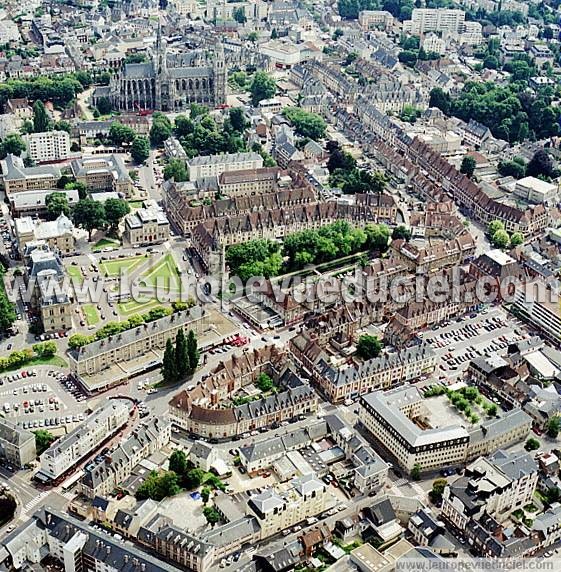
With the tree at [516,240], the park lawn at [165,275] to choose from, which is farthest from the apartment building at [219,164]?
the tree at [516,240]

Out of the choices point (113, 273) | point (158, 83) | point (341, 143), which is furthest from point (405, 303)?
point (158, 83)

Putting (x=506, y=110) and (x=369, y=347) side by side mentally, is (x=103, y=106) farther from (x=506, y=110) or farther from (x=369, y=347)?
(x=369, y=347)

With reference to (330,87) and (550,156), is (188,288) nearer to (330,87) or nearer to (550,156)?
(550,156)

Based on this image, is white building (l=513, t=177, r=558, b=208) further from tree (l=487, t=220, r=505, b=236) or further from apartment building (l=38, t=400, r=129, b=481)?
apartment building (l=38, t=400, r=129, b=481)

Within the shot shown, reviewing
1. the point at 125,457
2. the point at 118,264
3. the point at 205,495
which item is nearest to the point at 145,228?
the point at 118,264

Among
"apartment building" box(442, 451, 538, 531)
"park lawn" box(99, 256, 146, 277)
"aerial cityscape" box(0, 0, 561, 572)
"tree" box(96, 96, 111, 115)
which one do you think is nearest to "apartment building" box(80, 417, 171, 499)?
"aerial cityscape" box(0, 0, 561, 572)

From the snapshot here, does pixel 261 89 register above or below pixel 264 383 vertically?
above
